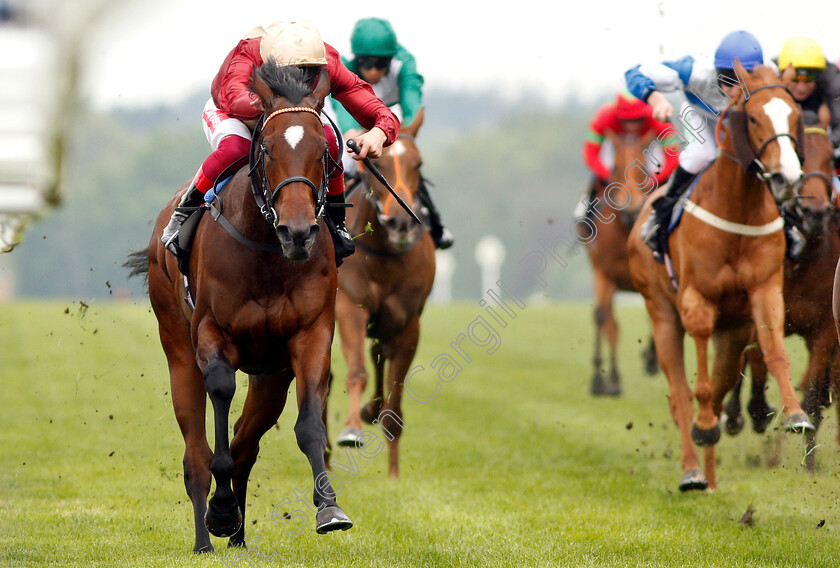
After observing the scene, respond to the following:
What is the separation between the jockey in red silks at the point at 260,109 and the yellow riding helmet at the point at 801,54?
353 cm

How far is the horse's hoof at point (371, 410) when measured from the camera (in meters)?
8.66

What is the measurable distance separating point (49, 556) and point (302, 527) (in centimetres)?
140

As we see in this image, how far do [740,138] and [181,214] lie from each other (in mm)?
3422

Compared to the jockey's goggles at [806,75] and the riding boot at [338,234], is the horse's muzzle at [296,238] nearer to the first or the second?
the riding boot at [338,234]

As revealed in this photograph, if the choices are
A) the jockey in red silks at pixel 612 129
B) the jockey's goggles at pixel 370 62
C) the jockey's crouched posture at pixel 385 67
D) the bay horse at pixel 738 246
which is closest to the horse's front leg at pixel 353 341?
the jockey's crouched posture at pixel 385 67

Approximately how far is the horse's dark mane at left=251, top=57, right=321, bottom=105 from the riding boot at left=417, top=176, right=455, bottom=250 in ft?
12.3

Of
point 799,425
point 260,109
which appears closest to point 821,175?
point 799,425

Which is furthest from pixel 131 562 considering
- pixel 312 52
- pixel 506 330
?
pixel 506 330

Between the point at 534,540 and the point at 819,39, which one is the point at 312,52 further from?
the point at 819,39

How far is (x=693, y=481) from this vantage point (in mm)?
7379

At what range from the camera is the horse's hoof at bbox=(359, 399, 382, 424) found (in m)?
8.66

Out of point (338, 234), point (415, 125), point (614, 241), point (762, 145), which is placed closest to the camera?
point (338, 234)

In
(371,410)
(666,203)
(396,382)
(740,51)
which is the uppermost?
(740,51)

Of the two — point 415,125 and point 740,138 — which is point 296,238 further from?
point 415,125
